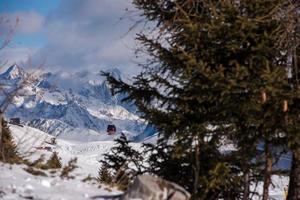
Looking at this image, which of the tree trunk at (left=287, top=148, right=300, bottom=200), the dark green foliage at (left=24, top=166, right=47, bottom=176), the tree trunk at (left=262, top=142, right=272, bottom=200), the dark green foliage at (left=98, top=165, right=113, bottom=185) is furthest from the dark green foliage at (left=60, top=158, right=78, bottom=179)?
the tree trunk at (left=287, top=148, right=300, bottom=200)

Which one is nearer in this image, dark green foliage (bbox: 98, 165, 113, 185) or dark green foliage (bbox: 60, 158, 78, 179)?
dark green foliage (bbox: 60, 158, 78, 179)

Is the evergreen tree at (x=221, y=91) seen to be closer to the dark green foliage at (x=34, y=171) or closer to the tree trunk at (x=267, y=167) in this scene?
the tree trunk at (x=267, y=167)

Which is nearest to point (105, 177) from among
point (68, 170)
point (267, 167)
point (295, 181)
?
point (295, 181)

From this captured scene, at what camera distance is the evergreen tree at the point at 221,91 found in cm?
909

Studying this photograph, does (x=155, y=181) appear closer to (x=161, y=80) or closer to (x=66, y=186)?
(x=66, y=186)

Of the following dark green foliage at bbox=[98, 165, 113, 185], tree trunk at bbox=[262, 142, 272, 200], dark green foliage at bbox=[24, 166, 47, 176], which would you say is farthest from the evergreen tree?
dark green foliage at bbox=[24, 166, 47, 176]

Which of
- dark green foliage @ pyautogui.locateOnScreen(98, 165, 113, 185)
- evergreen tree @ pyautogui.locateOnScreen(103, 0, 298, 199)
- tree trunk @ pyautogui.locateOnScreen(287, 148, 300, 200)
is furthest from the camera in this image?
dark green foliage @ pyautogui.locateOnScreen(98, 165, 113, 185)

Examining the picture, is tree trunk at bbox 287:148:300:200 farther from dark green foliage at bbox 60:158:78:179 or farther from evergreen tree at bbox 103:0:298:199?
dark green foliage at bbox 60:158:78:179

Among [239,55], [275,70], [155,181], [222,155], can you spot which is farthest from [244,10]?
[155,181]

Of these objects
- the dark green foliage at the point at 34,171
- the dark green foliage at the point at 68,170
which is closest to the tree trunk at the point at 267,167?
the dark green foliage at the point at 68,170

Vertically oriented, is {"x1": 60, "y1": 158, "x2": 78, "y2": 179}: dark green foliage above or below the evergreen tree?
below

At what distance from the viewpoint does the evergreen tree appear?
909 centimetres

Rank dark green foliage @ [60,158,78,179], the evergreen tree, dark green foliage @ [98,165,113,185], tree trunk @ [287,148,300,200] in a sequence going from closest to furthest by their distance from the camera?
dark green foliage @ [60,158,78,179] → the evergreen tree → tree trunk @ [287,148,300,200] → dark green foliage @ [98,165,113,185]

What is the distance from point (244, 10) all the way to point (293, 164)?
321 cm
